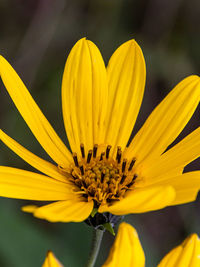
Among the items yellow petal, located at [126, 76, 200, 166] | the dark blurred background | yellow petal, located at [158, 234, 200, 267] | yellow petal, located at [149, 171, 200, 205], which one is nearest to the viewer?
yellow petal, located at [158, 234, 200, 267]

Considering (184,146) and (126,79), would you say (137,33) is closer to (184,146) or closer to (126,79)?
(126,79)

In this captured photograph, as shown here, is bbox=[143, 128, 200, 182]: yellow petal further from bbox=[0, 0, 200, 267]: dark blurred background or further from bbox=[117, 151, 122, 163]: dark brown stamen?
bbox=[0, 0, 200, 267]: dark blurred background

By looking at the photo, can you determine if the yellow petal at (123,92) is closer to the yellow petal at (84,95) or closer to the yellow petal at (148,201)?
the yellow petal at (84,95)

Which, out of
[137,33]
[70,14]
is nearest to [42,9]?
[70,14]

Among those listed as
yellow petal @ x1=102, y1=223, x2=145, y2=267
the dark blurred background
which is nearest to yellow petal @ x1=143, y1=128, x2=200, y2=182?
yellow petal @ x1=102, y1=223, x2=145, y2=267

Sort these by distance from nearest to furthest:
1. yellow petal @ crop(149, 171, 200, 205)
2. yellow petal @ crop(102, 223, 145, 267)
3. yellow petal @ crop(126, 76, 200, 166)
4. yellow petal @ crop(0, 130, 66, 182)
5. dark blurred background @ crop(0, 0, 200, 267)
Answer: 1. yellow petal @ crop(102, 223, 145, 267)
2. yellow petal @ crop(149, 171, 200, 205)
3. yellow petal @ crop(0, 130, 66, 182)
4. yellow petal @ crop(126, 76, 200, 166)
5. dark blurred background @ crop(0, 0, 200, 267)
